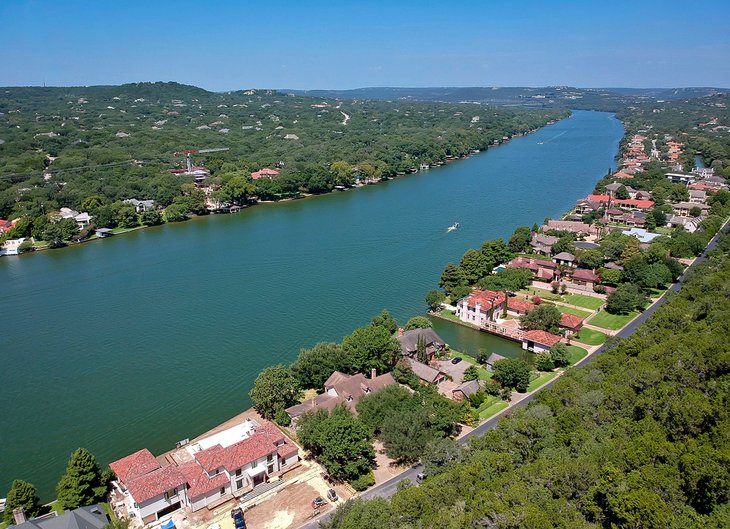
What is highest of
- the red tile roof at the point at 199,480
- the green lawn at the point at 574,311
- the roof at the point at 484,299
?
the roof at the point at 484,299

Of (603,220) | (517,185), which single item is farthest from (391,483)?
(517,185)

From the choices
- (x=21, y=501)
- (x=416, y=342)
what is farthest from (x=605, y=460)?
(x=21, y=501)

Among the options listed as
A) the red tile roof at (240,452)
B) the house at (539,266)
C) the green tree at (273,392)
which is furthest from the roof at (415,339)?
the house at (539,266)

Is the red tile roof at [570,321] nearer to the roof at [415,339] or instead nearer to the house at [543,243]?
the roof at [415,339]

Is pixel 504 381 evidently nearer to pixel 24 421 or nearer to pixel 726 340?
pixel 726 340

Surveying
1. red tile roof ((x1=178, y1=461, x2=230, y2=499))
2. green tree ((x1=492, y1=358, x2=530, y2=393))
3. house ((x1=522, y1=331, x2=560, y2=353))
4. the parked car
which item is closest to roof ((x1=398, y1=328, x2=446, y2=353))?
green tree ((x1=492, y1=358, x2=530, y2=393))

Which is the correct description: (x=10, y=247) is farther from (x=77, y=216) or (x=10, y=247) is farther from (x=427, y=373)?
(x=427, y=373)

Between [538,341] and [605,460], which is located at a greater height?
[605,460]

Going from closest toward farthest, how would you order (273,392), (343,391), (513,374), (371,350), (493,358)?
(273,392)
(343,391)
(513,374)
(371,350)
(493,358)
